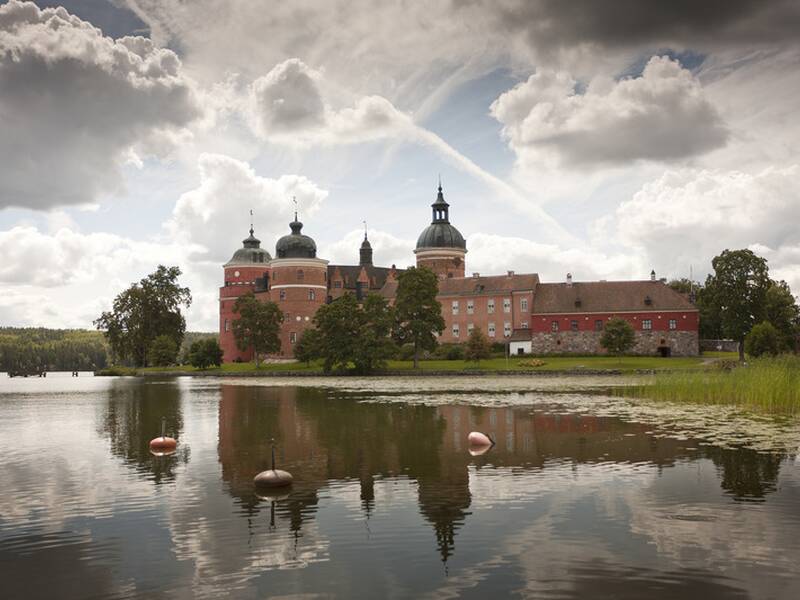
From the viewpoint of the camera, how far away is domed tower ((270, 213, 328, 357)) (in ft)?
351

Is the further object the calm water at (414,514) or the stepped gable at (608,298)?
the stepped gable at (608,298)

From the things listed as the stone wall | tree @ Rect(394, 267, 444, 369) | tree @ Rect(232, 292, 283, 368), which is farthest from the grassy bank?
tree @ Rect(232, 292, 283, 368)

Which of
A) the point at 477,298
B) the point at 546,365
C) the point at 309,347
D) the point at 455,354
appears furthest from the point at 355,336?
the point at 477,298

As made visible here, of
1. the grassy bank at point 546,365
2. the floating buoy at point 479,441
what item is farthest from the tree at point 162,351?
the floating buoy at point 479,441

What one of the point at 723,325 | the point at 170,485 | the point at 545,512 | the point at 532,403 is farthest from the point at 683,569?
the point at 723,325

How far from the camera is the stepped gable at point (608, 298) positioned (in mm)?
88750

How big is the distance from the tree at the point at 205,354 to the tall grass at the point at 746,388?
226 feet

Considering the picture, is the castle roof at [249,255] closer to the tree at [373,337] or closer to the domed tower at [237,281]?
the domed tower at [237,281]

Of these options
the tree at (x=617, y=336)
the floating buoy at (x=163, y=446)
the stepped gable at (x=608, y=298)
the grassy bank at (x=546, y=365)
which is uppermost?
the stepped gable at (x=608, y=298)

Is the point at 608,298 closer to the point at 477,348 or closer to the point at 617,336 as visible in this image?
the point at 617,336

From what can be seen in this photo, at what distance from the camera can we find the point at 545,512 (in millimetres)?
13469

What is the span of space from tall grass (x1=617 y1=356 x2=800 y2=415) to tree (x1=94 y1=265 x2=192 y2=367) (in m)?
Result: 78.1

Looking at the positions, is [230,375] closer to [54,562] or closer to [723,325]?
[723,325]

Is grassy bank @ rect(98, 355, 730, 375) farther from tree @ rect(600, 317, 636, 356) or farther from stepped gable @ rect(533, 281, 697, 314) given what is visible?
stepped gable @ rect(533, 281, 697, 314)
